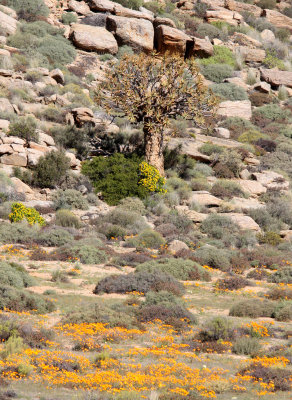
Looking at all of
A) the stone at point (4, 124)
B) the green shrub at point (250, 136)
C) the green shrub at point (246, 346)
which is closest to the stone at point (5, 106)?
the stone at point (4, 124)

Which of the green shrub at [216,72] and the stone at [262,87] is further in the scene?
the green shrub at [216,72]

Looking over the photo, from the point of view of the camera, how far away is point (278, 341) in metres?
11.8

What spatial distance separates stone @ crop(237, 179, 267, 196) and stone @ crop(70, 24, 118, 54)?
61.4 feet

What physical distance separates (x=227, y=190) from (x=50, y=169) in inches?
342

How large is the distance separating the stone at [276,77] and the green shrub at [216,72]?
2.93 m

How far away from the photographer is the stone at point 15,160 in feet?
85.2

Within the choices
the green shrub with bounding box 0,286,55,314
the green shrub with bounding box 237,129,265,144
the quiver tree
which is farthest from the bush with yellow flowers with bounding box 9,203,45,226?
the green shrub with bounding box 237,129,265,144

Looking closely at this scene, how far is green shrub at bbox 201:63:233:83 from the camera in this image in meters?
45.9

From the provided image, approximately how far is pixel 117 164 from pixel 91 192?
6.75 ft

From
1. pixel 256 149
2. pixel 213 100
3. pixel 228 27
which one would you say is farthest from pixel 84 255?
pixel 228 27

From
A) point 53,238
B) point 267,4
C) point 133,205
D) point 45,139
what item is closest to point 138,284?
point 53,238

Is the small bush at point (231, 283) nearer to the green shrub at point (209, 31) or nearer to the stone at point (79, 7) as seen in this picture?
the stone at point (79, 7)

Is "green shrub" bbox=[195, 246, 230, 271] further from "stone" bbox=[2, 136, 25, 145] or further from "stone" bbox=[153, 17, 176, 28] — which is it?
"stone" bbox=[153, 17, 176, 28]

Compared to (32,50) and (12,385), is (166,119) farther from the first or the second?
(12,385)
